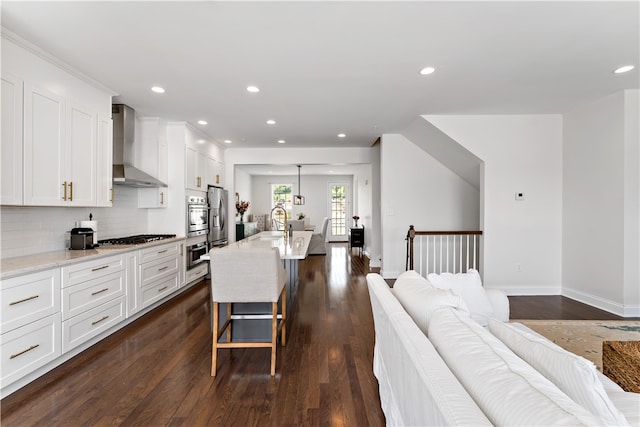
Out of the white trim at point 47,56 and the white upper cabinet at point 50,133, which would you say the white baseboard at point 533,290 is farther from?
the white trim at point 47,56

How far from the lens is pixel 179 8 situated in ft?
6.42

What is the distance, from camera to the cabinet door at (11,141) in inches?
86.7

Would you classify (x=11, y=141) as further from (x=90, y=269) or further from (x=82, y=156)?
(x=90, y=269)

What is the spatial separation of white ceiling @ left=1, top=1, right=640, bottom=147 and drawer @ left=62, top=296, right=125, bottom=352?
2.19 m

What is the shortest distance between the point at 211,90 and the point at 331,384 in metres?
3.06

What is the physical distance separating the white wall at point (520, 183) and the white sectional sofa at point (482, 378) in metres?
3.30

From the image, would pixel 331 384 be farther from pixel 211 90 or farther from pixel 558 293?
pixel 558 293

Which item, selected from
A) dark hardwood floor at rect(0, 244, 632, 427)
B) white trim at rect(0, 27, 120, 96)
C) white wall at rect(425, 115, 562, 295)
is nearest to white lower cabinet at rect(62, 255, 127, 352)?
dark hardwood floor at rect(0, 244, 632, 427)

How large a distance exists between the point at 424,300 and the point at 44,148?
311cm

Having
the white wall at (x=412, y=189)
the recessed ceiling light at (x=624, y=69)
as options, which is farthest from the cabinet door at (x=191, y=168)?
the recessed ceiling light at (x=624, y=69)

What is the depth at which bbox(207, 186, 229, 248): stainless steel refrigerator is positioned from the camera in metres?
5.38

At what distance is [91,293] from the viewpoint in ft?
8.81

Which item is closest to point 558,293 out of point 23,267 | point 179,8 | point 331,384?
point 331,384

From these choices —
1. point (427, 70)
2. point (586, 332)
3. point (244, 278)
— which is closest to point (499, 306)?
point (586, 332)
